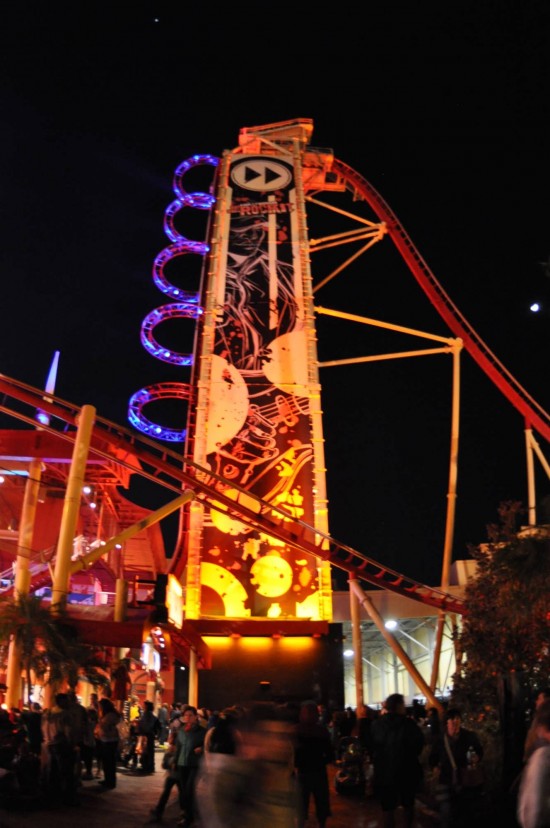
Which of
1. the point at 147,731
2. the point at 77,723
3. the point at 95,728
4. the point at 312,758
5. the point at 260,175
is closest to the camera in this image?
the point at 312,758

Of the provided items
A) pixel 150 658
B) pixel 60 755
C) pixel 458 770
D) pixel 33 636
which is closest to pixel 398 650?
pixel 150 658

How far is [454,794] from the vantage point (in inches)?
307

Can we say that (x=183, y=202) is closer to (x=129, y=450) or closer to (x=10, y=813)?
(x=129, y=450)

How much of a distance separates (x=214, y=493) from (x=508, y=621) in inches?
434

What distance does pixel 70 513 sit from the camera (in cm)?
1636

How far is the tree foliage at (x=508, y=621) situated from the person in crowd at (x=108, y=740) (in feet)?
17.5

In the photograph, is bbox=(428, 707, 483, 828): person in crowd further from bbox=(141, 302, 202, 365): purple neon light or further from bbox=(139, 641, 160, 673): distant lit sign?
bbox=(141, 302, 202, 365): purple neon light

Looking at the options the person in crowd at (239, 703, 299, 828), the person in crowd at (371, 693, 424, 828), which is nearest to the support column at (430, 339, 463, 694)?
the person in crowd at (371, 693, 424, 828)

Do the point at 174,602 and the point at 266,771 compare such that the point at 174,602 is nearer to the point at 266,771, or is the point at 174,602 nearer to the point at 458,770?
the point at 458,770

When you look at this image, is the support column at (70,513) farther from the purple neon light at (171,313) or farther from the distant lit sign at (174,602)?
the purple neon light at (171,313)

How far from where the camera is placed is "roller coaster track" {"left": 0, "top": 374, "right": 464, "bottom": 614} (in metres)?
19.8

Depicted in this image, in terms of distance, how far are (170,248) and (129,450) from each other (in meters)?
14.7

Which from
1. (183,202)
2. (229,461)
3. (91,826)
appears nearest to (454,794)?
(91,826)

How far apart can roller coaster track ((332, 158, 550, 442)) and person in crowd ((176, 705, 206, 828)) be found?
61.9ft
